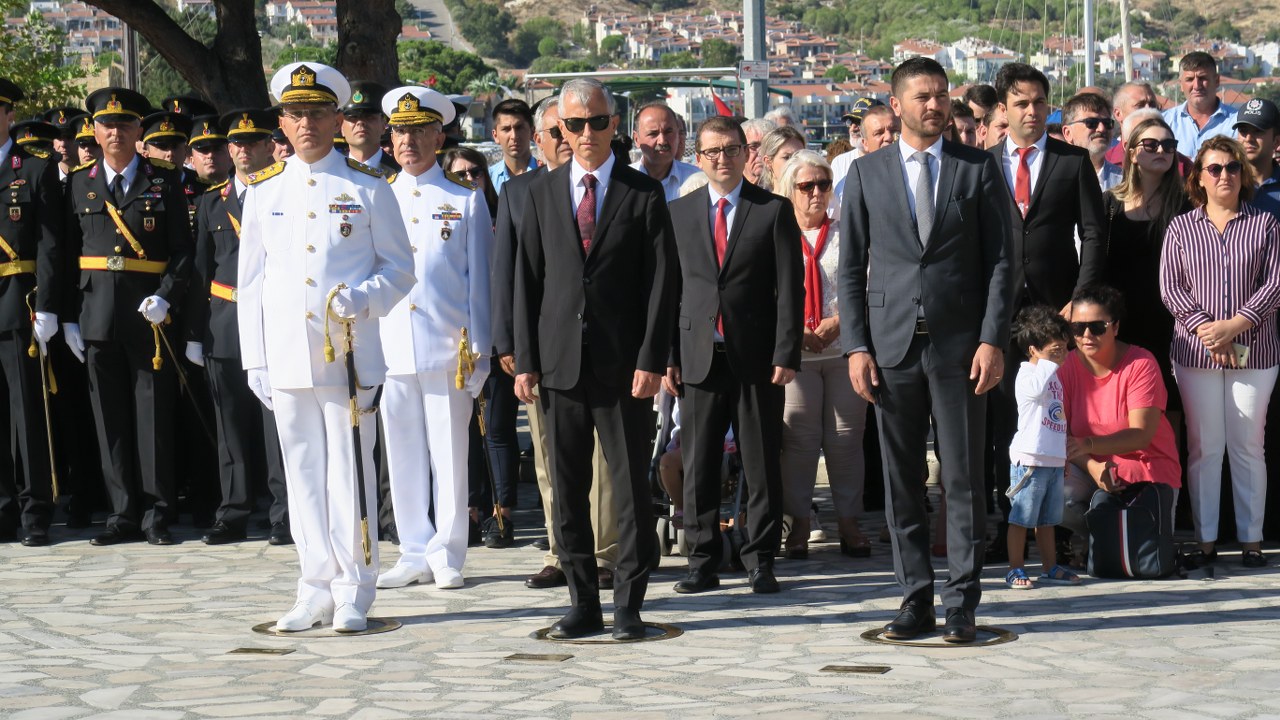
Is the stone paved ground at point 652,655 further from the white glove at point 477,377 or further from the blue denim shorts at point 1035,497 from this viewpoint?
the white glove at point 477,377

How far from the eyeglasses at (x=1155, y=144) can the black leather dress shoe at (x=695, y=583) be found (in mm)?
3192

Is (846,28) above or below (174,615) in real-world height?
above

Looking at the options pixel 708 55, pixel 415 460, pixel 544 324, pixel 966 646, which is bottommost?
pixel 966 646

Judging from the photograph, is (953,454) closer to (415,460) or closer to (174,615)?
(415,460)

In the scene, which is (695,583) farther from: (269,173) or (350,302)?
(269,173)

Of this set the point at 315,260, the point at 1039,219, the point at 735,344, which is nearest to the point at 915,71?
the point at 735,344

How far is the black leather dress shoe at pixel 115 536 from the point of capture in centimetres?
1009

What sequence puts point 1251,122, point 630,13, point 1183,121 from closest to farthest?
point 1251,122 → point 1183,121 → point 630,13

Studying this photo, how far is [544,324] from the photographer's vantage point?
740cm

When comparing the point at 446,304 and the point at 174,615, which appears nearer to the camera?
the point at 174,615

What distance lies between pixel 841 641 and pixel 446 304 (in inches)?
108

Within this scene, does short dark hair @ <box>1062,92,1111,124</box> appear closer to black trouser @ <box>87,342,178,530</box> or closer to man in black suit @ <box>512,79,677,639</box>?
man in black suit @ <box>512,79,677,639</box>

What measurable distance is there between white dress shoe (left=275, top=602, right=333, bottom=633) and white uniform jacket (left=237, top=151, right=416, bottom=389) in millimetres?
930

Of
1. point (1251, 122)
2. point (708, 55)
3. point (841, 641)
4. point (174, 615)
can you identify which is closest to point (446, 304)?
point (174, 615)
